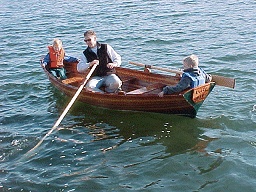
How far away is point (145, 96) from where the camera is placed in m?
7.96

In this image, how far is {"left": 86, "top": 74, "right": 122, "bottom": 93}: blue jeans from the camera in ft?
28.9

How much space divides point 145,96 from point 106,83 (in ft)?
4.51

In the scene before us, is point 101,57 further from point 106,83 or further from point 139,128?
point 139,128

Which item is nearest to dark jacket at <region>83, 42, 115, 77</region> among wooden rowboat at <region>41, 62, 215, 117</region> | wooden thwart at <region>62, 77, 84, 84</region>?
wooden rowboat at <region>41, 62, 215, 117</region>

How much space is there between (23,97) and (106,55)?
2828 millimetres

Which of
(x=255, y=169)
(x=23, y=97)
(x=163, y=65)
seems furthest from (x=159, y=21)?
(x=255, y=169)

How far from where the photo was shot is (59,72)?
10.5 m

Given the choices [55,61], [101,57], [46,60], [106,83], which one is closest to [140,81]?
[106,83]

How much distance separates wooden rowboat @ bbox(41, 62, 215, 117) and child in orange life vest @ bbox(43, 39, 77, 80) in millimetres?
357

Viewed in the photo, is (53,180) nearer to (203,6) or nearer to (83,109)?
(83,109)

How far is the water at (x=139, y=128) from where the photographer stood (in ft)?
20.9

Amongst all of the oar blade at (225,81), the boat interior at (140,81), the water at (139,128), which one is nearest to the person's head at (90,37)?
the boat interior at (140,81)

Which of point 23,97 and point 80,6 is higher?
point 80,6

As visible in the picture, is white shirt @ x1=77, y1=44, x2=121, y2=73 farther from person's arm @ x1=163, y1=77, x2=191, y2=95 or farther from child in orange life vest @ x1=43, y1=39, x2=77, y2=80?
child in orange life vest @ x1=43, y1=39, x2=77, y2=80
